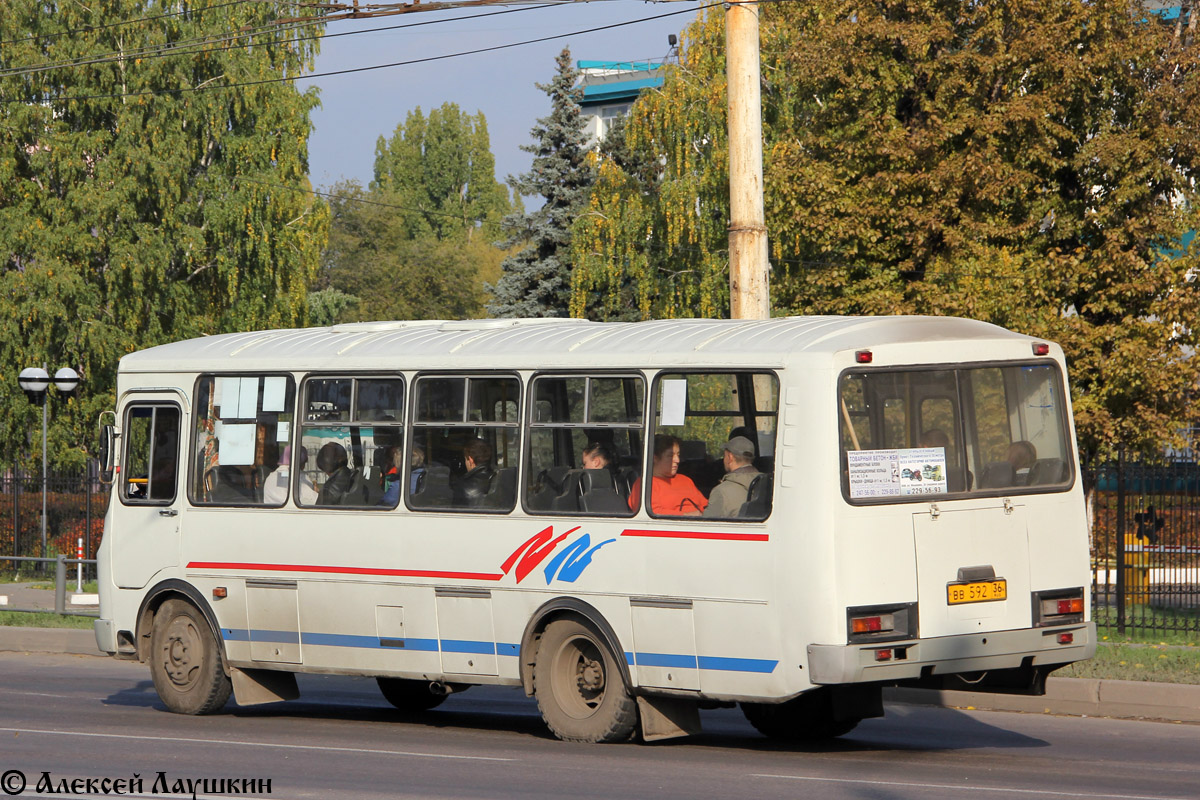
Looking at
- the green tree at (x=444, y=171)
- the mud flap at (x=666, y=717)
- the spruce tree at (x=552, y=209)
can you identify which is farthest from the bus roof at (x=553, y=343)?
the green tree at (x=444, y=171)

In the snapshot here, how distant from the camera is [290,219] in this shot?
41.9 metres

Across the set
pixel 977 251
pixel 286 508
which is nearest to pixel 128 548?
pixel 286 508

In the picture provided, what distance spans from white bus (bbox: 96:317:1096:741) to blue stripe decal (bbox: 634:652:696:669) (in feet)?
0.08

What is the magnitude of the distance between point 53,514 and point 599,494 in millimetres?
19181

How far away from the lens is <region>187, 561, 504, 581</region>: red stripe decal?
1150 cm

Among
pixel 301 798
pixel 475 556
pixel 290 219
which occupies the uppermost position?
pixel 290 219

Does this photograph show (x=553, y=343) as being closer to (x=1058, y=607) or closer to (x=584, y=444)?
(x=584, y=444)

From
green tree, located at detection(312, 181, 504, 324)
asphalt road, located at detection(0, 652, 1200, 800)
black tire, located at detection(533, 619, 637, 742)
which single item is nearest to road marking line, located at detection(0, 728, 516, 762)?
asphalt road, located at detection(0, 652, 1200, 800)

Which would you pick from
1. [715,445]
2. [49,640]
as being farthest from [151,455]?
[49,640]

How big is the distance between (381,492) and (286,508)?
920mm

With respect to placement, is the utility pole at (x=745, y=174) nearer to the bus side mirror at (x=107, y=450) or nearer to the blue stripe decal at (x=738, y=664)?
the bus side mirror at (x=107, y=450)

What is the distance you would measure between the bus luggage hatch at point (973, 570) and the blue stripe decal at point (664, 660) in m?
1.43

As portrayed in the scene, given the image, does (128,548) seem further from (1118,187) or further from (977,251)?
(1118,187)

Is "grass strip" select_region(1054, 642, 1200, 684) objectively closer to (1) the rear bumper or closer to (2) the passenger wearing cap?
(1) the rear bumper
